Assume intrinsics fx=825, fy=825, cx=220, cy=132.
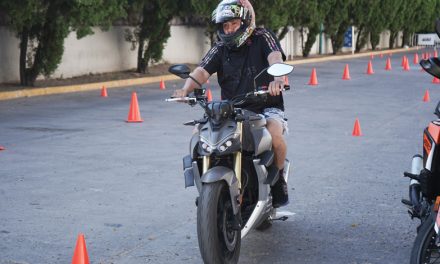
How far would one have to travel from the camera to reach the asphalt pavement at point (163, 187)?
5781 millimetres

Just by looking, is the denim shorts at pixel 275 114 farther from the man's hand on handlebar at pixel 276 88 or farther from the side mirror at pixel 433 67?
the side mirror at pixel 433 67

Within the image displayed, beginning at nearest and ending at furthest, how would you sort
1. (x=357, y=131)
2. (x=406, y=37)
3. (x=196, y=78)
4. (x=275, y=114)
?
(x=275, y=114) < (x=196, y=78) < (x=357, y=131) < (x=406, y=37)

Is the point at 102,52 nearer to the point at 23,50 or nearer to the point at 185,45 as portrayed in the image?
the point at 23,50

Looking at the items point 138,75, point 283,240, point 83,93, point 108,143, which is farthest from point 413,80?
point 283,240

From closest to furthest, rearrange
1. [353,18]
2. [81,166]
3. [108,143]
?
[81,166] < [108,143] < [353,18]

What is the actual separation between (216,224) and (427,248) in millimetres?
1223

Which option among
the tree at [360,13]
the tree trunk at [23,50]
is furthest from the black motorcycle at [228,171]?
the tree at [360,13]

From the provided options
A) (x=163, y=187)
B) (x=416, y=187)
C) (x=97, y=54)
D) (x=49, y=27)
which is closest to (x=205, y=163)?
(x=416, y=187)

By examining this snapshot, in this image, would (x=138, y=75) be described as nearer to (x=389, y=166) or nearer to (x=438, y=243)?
(x=389, y=166)

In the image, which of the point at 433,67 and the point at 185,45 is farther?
the point at 185,45

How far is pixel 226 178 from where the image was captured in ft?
16.4

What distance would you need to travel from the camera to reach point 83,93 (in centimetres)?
1970

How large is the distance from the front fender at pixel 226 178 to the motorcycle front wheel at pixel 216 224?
0.03 meters

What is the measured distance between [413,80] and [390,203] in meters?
17.9
